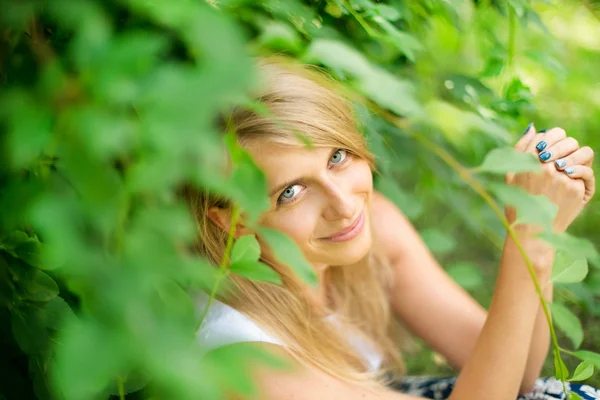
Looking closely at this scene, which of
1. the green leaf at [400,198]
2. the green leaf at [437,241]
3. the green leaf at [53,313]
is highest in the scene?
the green leaf at [400,198]

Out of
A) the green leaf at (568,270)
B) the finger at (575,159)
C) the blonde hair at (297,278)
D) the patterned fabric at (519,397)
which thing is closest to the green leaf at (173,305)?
the blonde hair at (297,278)

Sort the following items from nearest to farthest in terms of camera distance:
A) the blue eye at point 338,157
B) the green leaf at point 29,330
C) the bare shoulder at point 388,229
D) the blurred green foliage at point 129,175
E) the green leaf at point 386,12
Result: the blurred green foliage at point 129,175
the green leaf at point 29,330
the green leaf at point 386,12
the blue eye at point 338,157
the bare shoulder at point 388,229

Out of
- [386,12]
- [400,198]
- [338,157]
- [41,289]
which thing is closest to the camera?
[41,289]

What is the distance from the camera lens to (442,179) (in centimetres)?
183

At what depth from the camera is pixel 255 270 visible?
65cm

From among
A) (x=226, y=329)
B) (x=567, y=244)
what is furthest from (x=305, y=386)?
(x=567, y=244)

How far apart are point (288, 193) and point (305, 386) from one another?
0.40 m

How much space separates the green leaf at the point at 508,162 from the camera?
2.11 ft

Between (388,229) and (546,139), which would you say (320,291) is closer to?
(388,229)

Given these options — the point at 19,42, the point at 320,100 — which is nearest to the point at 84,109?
the point at 19,42

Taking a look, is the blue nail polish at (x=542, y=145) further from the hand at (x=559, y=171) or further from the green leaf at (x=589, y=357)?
the green leaf at (x=589, y=357)

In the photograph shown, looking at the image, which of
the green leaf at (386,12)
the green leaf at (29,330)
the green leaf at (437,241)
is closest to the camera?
the green leaf at (29,330)

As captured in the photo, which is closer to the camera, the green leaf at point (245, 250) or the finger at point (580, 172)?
the green leaf at point (245, 250)

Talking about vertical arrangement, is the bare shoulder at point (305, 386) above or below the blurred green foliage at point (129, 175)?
below
